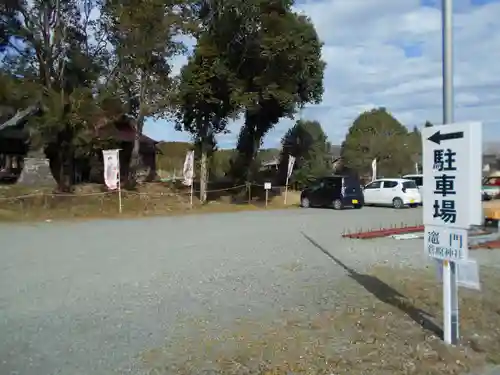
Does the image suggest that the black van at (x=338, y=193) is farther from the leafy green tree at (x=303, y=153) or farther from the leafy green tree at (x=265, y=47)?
the leafy green tree at (x=303, y=153)

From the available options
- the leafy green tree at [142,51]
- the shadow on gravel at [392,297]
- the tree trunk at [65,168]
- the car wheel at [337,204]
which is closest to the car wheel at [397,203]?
the car wheel at [337,204]

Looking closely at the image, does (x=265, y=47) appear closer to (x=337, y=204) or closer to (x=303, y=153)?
(x=337, y=204)

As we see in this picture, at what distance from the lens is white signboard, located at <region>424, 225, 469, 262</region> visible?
5.46m

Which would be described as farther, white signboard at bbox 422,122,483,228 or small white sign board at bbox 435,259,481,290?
small white sign board at bbox 435,259,481,290

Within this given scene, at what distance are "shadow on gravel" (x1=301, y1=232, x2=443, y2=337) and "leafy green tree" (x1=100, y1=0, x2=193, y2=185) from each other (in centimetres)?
1994

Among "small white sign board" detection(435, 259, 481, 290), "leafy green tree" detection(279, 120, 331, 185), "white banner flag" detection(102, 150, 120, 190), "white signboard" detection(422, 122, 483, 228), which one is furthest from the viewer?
"leafy green tree" detection(279, 120, 331, 185)

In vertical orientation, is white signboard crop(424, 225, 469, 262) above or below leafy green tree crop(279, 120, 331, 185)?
below

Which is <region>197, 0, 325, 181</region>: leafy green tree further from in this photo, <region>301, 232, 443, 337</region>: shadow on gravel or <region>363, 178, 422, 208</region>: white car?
<region>301, 232, 443, 337</region>: shadow on gravel

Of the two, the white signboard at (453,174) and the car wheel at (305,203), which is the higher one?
the white signboard at (453,174)

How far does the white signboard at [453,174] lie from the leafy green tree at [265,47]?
2183 cm

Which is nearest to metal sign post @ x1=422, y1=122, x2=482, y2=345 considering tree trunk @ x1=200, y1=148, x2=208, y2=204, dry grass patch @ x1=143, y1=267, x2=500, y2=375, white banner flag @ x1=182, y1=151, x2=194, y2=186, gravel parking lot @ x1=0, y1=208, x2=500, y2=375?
dry grass patch @ x1=143, y1=267, x2=500, y2=375

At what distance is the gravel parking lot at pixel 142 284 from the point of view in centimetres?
564

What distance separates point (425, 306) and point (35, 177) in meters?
30.0

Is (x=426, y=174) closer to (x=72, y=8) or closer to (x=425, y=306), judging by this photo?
(x=425, y=306)
